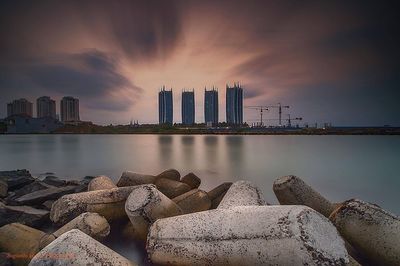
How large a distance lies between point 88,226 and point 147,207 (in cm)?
107

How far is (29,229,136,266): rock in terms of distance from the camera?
3.26m

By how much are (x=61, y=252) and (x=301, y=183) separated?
13.0ft

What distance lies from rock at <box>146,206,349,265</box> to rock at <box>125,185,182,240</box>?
0.80 meters

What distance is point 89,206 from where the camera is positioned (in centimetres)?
599

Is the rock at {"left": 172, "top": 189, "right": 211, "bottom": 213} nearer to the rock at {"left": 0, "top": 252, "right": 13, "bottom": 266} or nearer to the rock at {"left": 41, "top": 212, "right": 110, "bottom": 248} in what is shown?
the rock at {"left": 41, "top": 212, "right": 110, "bottom": 248}

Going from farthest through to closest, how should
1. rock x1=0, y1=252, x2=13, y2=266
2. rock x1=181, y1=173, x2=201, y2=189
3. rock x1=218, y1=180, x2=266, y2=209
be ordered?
rock x1=181, y1=173, x2=201, y2=189 < rock x1=218, y1=180, x2=266, y2=209 < rock x1=0, y1=252, x2=13, y2=266

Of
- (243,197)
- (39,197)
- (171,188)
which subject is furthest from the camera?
(39,197)

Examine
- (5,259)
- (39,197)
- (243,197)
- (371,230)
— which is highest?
(243,197)

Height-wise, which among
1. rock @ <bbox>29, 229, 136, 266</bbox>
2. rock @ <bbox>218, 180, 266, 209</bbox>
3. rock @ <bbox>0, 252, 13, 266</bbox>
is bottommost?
rock @ <bbox>0, 252, 13, 266</bbox>

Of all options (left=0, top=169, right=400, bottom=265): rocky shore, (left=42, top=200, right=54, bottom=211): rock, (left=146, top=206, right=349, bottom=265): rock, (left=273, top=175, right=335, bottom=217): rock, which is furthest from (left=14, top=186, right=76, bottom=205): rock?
(left=273, top=175, right=335, bottom=217): rock

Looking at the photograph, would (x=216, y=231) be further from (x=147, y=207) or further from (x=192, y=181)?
(x=192, y=181)

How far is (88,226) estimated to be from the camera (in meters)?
5.06

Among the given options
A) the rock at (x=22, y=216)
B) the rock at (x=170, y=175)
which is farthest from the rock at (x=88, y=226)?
the rock at (x=170, y=175)

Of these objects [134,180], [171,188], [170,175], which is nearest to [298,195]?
[171,188]
